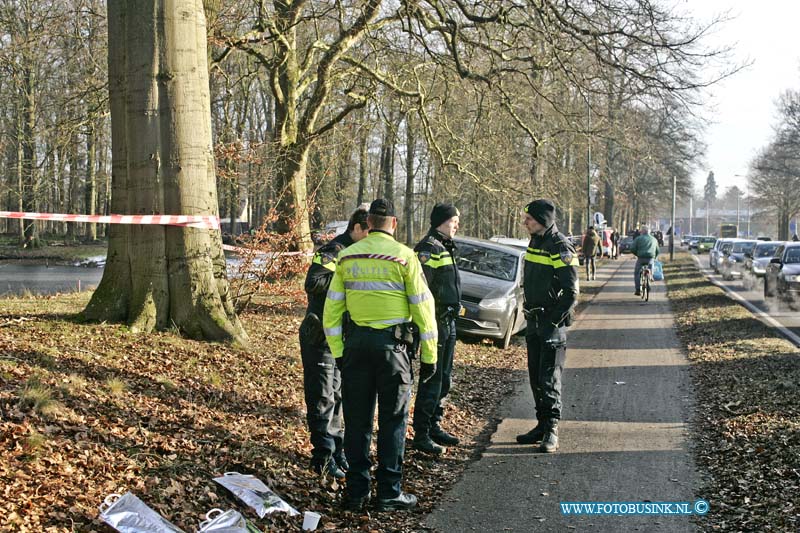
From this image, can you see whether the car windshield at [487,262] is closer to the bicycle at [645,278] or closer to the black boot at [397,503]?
the black boot at [397,503]

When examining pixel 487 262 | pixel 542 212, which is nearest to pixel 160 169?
pixel 542 212

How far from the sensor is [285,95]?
62.5 feet

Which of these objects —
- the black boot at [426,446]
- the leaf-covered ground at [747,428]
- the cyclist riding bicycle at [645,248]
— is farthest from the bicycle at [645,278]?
the black boot at [426,446]

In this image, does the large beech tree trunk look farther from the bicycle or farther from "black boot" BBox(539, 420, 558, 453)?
the bicycle

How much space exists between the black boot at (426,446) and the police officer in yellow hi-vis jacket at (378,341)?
1404mm

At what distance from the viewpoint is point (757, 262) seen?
101 ft

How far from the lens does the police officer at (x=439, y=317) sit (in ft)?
23.6

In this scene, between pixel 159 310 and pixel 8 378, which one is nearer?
pixel 8 378

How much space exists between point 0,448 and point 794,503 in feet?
16.8

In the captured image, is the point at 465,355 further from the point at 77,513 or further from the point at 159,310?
the point at 77,513

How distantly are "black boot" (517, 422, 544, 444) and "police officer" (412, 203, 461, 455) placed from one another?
0.59 m

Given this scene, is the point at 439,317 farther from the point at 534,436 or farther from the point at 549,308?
the point at 534,436

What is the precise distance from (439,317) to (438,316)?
14mm

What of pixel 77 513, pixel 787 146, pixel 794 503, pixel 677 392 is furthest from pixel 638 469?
pixel 787 146
